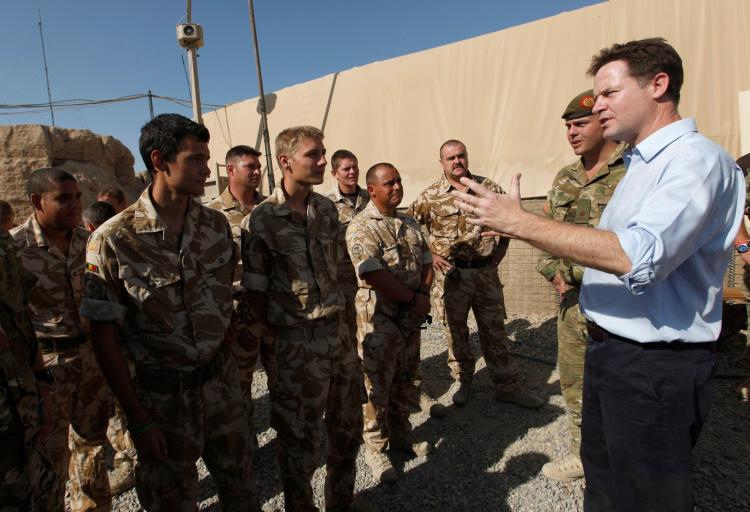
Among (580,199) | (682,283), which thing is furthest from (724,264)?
(580,199)

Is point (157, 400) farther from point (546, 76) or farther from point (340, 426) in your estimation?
point (546, 76)

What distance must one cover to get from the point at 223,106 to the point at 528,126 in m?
7.42

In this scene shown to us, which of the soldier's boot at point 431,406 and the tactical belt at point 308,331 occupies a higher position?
the tactical belt at point 308,331

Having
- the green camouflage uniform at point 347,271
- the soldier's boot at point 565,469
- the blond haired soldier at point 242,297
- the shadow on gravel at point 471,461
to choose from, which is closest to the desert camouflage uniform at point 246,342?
the blond haired soldier at point 242,297

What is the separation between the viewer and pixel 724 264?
1466 mm

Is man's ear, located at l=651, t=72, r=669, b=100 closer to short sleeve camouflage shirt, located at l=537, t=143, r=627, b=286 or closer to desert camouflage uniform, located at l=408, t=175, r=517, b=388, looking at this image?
short sleeve camouflage shirt, located at l=537, t=143, r=627, b=286

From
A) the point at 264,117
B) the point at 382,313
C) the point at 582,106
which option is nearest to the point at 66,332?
the point at 382,313

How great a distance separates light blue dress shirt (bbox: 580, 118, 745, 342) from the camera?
4.14ft

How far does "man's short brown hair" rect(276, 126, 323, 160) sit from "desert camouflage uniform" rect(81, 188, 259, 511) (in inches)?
25.6

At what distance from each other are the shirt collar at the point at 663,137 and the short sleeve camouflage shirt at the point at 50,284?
3037 mm

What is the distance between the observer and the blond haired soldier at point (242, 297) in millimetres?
3348

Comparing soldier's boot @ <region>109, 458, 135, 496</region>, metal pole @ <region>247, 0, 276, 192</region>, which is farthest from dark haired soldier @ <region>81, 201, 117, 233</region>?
metal pole @ <region>247, 0, 276, 192</region>

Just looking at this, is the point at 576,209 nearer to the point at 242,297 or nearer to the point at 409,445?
the point at 409,445

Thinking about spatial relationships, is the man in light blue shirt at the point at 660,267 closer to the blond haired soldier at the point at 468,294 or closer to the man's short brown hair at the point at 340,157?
the blond haired soldier at the point at 468,294
